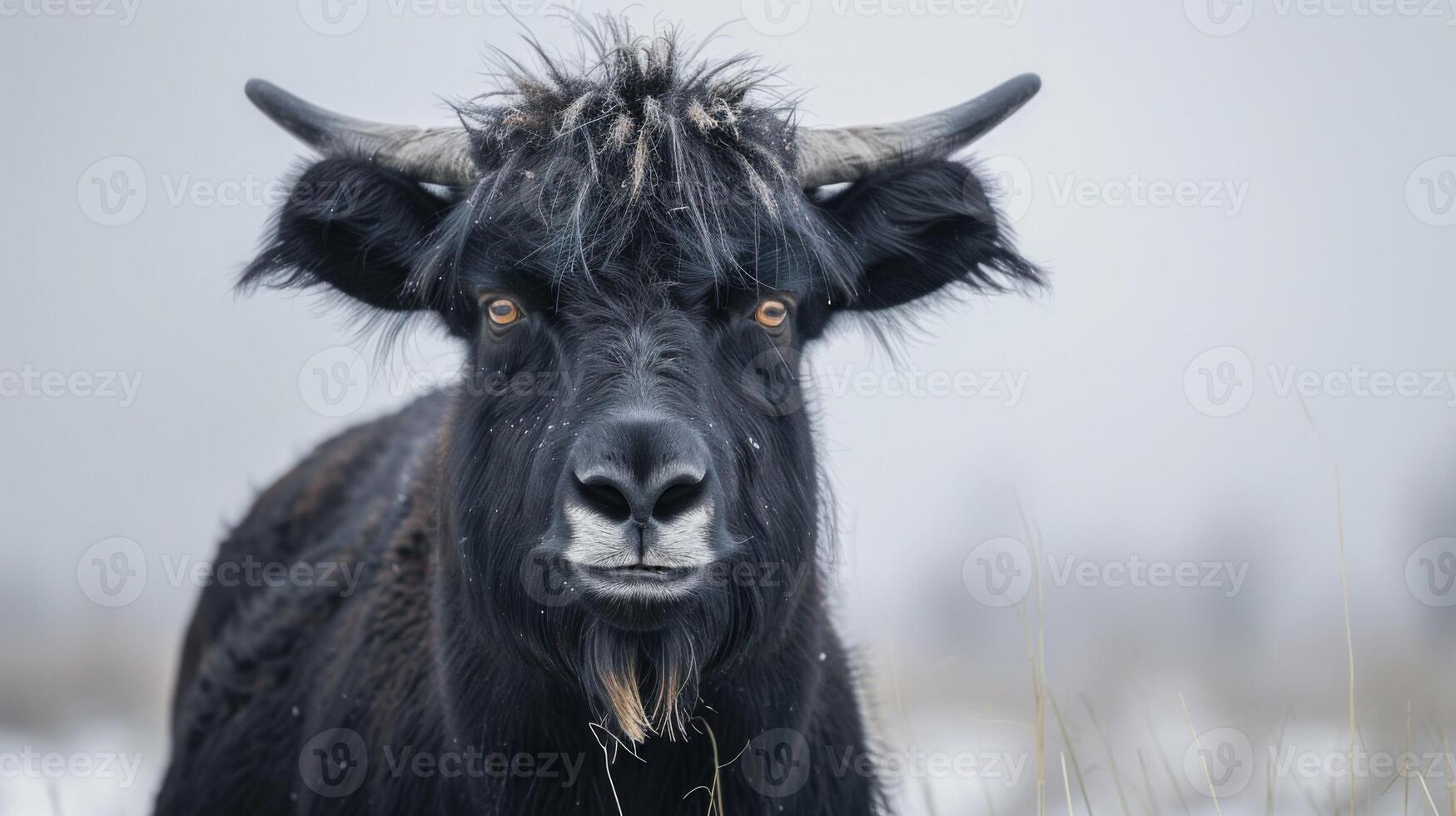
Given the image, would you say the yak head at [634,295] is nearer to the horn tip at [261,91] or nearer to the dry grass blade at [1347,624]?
the horn tip at [261,91]

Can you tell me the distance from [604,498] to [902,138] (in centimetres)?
215

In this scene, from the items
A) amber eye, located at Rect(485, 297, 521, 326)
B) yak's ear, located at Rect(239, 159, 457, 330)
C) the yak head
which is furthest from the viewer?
yak's ear, located at Rect(239, 159, 457, 330)

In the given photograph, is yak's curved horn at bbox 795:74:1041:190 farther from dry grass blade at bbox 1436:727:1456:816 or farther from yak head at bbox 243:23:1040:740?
dry grass blade at bbox 1436:727:1456:816

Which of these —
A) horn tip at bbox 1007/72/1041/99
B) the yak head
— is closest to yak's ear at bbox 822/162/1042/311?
the yak head

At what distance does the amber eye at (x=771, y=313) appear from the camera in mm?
3932

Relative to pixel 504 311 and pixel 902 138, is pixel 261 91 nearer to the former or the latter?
pixel 504 311

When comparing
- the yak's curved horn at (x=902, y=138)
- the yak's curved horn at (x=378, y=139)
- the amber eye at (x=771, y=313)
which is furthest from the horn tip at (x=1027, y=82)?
the yak's curved horn at (x=378, y=139)

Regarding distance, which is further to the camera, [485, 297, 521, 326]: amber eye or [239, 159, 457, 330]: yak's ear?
[239, 159, 457, 330]: yak's ear

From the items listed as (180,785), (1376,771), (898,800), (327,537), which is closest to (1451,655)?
(1376,771)

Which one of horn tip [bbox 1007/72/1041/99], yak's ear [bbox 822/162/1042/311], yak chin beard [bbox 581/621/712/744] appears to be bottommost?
yak chin beard [bbox 581/621/712/744]

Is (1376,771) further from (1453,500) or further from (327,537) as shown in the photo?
(1453,500)

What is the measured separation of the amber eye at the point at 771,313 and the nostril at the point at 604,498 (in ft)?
3.60

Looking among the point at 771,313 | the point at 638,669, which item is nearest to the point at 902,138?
the point at 771,313

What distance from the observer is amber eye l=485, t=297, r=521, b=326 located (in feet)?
12.7
